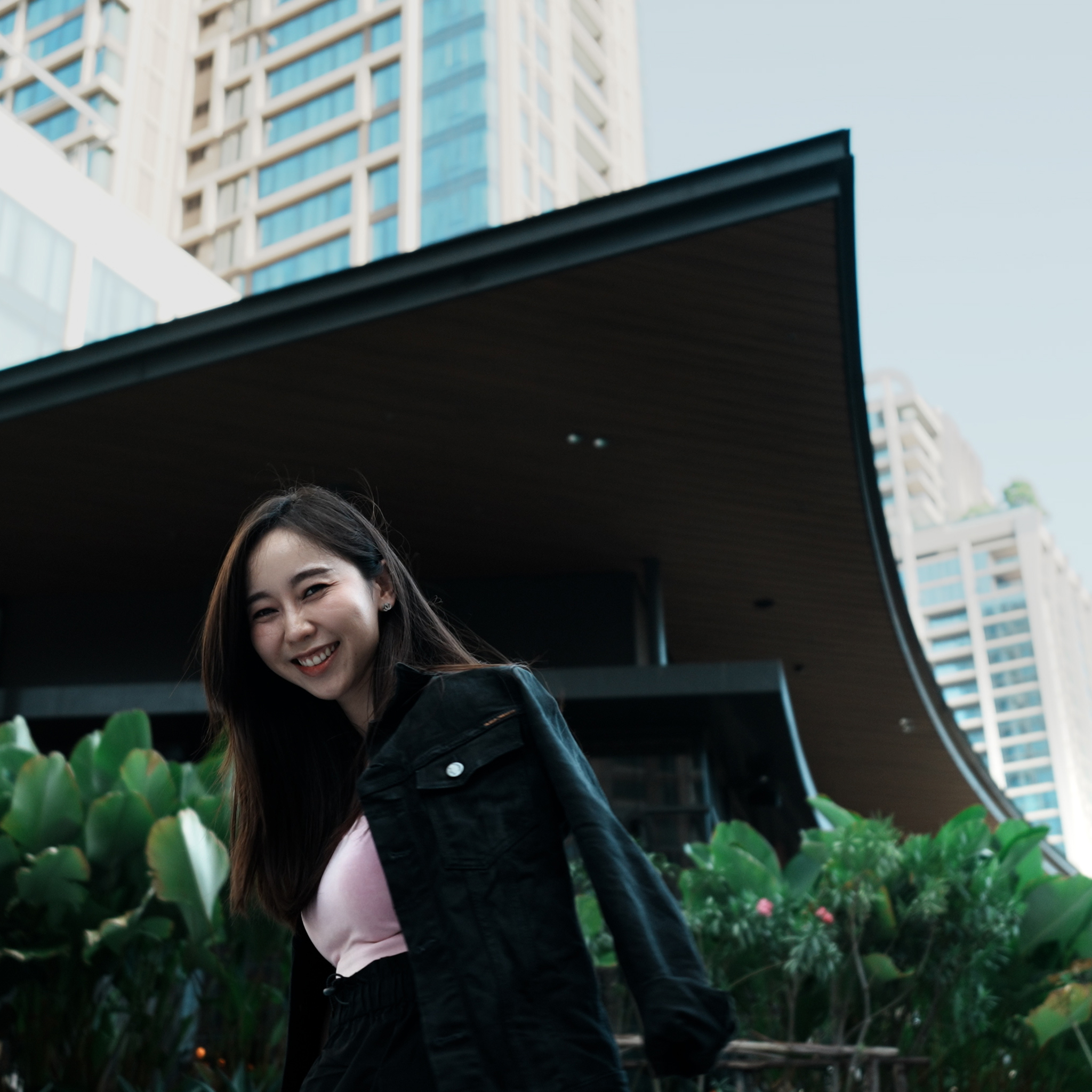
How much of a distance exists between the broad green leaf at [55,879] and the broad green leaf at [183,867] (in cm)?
31

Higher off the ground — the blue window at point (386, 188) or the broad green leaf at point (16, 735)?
the blue window at point (386, 188)

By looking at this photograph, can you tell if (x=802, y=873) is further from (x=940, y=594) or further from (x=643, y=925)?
(x=940, y=594)

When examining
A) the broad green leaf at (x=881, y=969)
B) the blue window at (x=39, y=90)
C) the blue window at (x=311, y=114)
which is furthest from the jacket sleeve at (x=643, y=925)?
the blue window at (x=39, y=90)

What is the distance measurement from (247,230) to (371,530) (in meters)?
53.4

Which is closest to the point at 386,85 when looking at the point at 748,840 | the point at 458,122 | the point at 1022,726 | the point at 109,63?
the point at 458,122

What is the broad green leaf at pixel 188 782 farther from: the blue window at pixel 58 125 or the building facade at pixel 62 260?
the blue window at pixel 58 125

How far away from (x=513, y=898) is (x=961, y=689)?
377ft

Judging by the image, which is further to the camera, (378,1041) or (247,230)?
(247,230)

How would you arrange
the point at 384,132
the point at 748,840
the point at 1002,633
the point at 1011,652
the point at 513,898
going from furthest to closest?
the point at 1002,633
the point at 1011,652
the point at 384,132
the point at 748,840
the point at 513,898

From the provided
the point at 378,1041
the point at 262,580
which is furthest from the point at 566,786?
the point at 262,580

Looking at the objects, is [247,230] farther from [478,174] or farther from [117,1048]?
[117,1048]

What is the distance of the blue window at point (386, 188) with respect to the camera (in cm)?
4775

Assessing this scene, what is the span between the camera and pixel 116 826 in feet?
17.6

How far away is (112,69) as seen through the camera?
168ft
